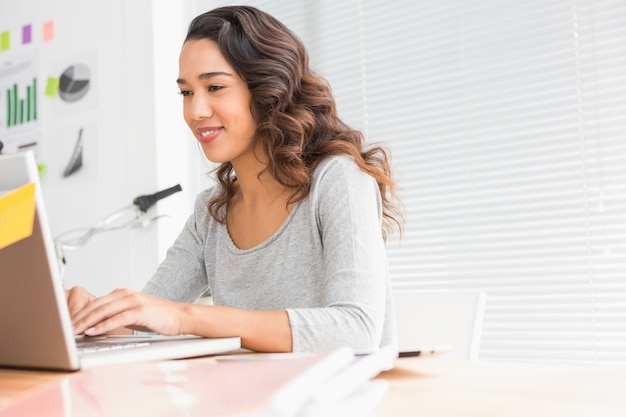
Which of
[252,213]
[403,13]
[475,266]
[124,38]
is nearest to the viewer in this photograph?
[252,213]

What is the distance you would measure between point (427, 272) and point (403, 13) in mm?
920

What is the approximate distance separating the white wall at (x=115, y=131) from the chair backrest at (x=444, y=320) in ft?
5.34

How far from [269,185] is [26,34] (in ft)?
8.08

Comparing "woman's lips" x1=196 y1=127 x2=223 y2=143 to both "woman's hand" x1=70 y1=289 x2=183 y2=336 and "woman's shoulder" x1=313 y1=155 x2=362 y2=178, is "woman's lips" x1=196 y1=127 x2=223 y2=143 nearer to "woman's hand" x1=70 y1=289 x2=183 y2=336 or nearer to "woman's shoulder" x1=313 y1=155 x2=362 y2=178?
"woman's shoulder" x1=313 y1=155 x2=362 y2=178

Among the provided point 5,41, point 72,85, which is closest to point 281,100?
point 72,85

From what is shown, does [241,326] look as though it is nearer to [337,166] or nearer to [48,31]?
[337,166]

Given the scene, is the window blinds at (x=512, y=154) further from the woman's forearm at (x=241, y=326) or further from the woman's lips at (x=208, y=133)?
the woman's forearm at (x=241, y=326)

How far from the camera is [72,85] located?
3.16 metres

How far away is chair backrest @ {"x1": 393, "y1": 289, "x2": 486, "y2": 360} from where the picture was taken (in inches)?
54.7

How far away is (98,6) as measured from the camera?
3080mm

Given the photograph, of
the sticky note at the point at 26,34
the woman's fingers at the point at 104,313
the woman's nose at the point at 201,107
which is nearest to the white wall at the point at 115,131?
the sticky note at the point at 26,34

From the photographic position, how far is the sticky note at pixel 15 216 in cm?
49

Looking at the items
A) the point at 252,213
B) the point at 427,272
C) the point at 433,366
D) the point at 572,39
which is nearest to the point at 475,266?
the point at 427,272

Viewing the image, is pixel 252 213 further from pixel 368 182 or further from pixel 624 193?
pixel 624 193
